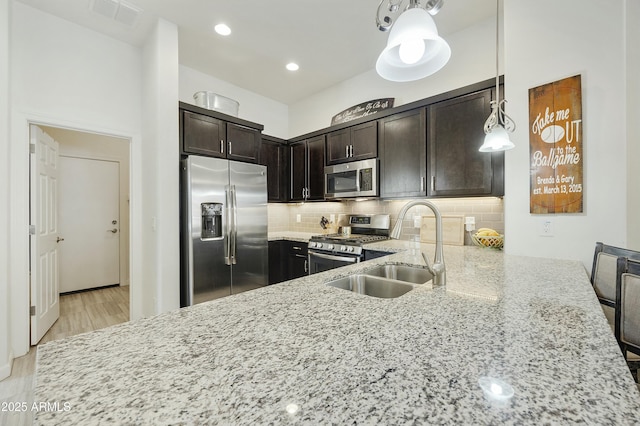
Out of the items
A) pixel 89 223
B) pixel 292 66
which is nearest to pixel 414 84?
pixel 292 66

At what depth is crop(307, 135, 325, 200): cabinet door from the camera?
3713 mm

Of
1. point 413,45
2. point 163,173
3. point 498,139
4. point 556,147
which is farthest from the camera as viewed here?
point 163,173

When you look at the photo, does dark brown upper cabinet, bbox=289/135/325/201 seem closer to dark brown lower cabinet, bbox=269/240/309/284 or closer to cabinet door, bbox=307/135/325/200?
cabinet door, bbox=307/135/325/200

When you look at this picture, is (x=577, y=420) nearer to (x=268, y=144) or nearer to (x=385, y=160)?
(x=385, y=160)

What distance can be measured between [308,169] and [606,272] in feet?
10.3

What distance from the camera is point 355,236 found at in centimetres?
342

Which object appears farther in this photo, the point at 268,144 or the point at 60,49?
the point at 268,144

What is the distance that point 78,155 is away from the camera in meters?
4.30

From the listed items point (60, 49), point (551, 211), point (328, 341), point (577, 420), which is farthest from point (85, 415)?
point (60, 49)

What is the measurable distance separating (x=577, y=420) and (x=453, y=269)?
122 cm

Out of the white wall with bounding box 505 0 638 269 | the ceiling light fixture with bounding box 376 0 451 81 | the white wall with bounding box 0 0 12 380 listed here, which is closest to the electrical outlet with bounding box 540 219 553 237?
the white wall with bounding box 505 0 638 269

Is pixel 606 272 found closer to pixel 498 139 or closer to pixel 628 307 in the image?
pixel 628 307

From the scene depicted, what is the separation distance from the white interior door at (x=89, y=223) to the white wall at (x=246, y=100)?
7.91 feet

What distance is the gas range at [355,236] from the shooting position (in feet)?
9.59
